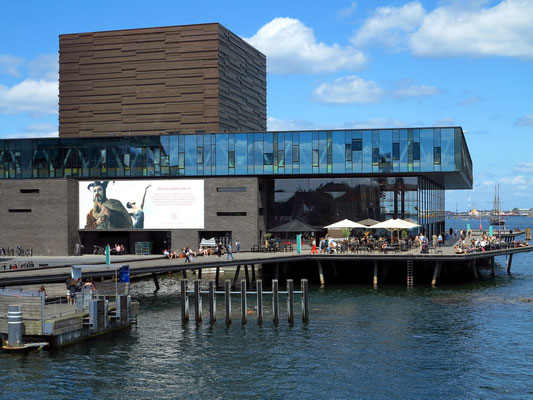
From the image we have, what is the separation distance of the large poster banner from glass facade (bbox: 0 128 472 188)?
1220mm

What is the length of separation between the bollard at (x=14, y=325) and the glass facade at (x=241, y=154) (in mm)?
43903

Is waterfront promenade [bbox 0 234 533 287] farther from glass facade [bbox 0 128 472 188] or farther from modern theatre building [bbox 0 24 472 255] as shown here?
glass facade [bbox 0 128 472 188]

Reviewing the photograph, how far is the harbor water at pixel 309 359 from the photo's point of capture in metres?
26.9

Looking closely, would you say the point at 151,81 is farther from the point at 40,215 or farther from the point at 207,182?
the point at 207,182

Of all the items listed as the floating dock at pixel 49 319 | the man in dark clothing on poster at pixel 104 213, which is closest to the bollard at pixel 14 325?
the floating dock at pixel 49 319

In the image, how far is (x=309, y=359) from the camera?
104 ft

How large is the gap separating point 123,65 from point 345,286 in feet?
246

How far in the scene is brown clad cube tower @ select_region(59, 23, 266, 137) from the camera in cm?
11600

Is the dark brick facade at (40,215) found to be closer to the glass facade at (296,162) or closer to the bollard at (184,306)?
the glass facade at (296,162)

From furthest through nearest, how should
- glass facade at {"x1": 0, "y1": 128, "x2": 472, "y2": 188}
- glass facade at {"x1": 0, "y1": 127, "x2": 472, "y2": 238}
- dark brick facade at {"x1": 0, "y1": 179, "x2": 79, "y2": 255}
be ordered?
dark brick facade at {"x1": 0, "y1": 179, "x2": 79, "y2": 255}
glass facade at {"x1": 0, "y1": 127, "x2": 472, "y2": 238}
glass facade at {"x1": 0, "y1": 128, "x2": 472, "y2": 188}

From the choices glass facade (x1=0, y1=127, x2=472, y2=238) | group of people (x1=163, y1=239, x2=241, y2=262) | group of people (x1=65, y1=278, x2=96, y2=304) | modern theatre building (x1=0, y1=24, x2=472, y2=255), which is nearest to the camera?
group of people (x1=65, y1=278, x2=96, y2=304)

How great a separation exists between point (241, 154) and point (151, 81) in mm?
48899

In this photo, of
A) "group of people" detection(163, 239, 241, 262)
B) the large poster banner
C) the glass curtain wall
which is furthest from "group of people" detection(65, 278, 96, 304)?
the glass curtain wall

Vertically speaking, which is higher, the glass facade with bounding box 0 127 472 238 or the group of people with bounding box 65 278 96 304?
the glass facade with bounding box 0 127 472 238
